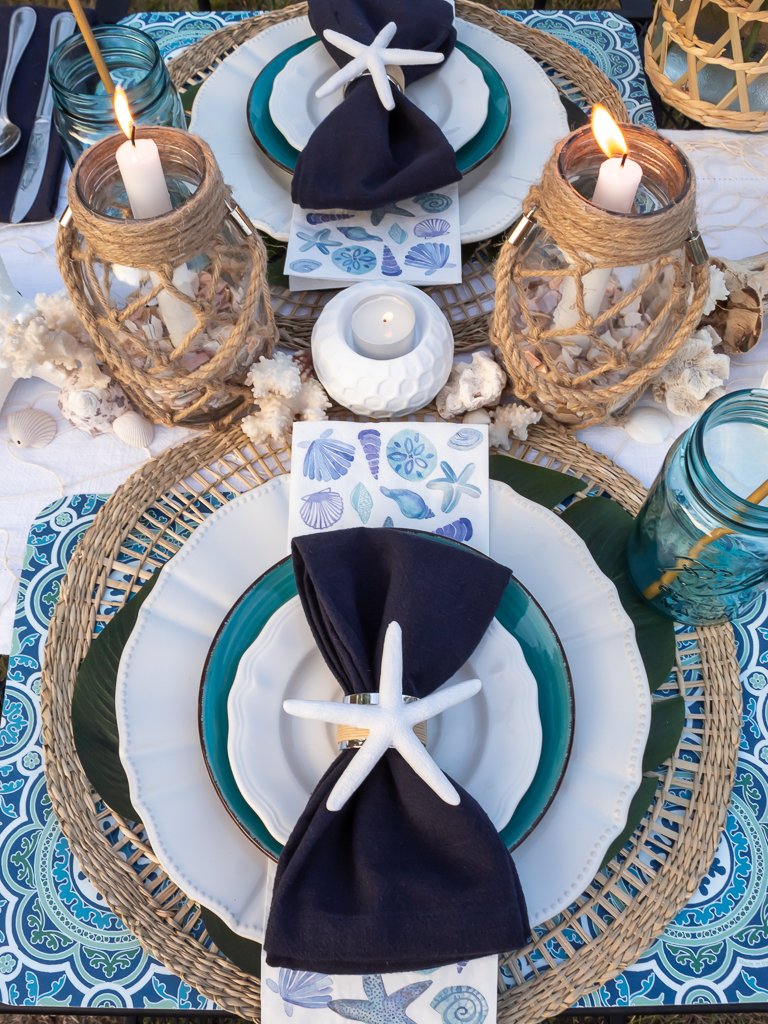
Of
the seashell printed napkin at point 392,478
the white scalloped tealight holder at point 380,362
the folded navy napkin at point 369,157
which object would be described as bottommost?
the seashell printed napkin at point 392,478

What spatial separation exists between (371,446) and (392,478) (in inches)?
1.4

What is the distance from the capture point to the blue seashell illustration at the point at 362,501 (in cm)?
62

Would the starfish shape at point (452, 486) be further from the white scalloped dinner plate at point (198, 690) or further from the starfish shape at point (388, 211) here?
the starfish shape at point (388, 211)

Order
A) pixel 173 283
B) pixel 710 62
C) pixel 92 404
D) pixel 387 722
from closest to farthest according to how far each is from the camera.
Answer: pixel 387 722 → pixel 173 283 → pixel 92 404 → pixel 710 62

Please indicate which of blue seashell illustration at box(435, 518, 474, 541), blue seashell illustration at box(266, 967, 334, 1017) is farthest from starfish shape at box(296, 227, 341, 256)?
blue seashell illustration at box(266, 967, 334, 1017)

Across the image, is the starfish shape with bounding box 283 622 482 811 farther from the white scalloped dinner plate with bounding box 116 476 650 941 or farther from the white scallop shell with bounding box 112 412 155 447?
the white scallop shell with bounding box 112 412 155 447

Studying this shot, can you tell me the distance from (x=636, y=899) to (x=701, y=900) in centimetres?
6

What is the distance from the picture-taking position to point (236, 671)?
55 cm

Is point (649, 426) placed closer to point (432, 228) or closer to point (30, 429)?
point (432, 228)

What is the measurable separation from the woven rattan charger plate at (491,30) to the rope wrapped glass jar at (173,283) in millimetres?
95

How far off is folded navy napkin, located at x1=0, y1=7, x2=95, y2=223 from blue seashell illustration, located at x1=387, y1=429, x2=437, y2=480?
49 cm

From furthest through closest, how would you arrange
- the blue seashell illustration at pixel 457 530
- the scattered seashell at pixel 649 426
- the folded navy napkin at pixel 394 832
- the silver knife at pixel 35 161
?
the silver knife at pixel 35 161 → the scattered seashell at pixel 649 426 → the blue seashell illustration at pixel 457 530 → the folded navy napkin at pixel 394 832

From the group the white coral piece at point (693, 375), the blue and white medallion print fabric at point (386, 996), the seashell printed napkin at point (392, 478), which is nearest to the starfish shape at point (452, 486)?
the seashell printed napkin at point (392, 478)

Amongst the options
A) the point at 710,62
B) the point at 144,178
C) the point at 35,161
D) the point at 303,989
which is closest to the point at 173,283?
the point at 144,178
